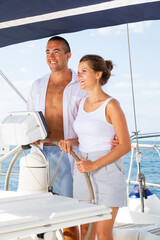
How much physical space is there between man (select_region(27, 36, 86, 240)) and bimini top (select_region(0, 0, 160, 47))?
153 mm

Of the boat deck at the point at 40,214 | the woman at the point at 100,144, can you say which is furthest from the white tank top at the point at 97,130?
the boat deck at the point at 40,214

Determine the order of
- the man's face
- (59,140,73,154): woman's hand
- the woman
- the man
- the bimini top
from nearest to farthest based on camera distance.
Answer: the woman, (59,140,73,154): woman's hand, the bimini top, the man, the man's face

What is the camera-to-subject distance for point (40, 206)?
5.47 feet

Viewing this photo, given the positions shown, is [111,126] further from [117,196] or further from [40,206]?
[40,206]

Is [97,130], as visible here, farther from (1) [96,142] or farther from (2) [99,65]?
(2) [99,65]

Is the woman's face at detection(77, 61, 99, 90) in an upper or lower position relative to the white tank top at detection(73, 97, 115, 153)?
upper

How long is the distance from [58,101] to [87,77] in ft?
1.57

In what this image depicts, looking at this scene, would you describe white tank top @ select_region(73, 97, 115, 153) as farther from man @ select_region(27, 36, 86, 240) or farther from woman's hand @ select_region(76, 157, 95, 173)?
man @ select_region(27, 36, 86, 240)

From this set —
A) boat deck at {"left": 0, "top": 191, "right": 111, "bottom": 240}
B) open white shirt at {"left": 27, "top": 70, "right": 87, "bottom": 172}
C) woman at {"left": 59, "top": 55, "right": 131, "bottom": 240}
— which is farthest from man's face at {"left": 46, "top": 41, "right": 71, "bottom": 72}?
boat deck at {"left": 0, "top": 191, "right": 111, "bottom": 240}

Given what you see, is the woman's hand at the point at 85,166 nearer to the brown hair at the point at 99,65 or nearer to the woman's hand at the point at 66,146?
the woman's hand at the point at 66,146

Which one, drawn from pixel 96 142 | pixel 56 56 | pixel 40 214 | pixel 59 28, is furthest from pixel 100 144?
pixel 59 28

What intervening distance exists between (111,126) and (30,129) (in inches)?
17.5

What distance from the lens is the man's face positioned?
253cm

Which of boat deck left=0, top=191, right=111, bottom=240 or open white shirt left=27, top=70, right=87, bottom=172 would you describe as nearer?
boat deck left=0, top=191, right=111, bottom=240
